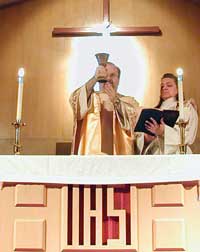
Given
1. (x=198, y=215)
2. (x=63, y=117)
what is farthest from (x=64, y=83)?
(x=198, y=215)

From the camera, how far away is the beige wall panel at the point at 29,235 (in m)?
2.12

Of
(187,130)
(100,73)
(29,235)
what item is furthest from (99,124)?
(29,235)

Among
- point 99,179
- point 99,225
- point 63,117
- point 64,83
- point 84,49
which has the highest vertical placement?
point 84,49

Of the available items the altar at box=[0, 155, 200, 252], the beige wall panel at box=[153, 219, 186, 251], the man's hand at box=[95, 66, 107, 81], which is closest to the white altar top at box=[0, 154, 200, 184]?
the altar at box=[0, 155, 200, 252]

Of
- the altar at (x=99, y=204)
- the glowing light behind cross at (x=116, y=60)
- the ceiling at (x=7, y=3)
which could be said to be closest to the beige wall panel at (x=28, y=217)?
the altar at (x=99, y=204)

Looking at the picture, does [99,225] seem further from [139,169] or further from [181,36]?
[181,36]

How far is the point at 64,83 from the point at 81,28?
0.33m

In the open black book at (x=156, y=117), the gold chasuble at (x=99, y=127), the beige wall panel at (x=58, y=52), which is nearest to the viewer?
the gold chasuble at (x=99, y=127)

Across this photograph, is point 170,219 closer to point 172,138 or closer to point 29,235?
point 29,235

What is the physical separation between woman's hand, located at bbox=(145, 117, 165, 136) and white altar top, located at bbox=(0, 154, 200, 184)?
0.94 meters

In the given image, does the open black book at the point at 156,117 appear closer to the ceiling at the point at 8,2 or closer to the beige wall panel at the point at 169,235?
the ceiling at the point at 8,2

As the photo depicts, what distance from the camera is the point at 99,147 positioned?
2826 millimetres

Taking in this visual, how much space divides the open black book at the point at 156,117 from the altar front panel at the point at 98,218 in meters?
0.97

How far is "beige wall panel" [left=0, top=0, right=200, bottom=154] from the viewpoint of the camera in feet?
10.6
